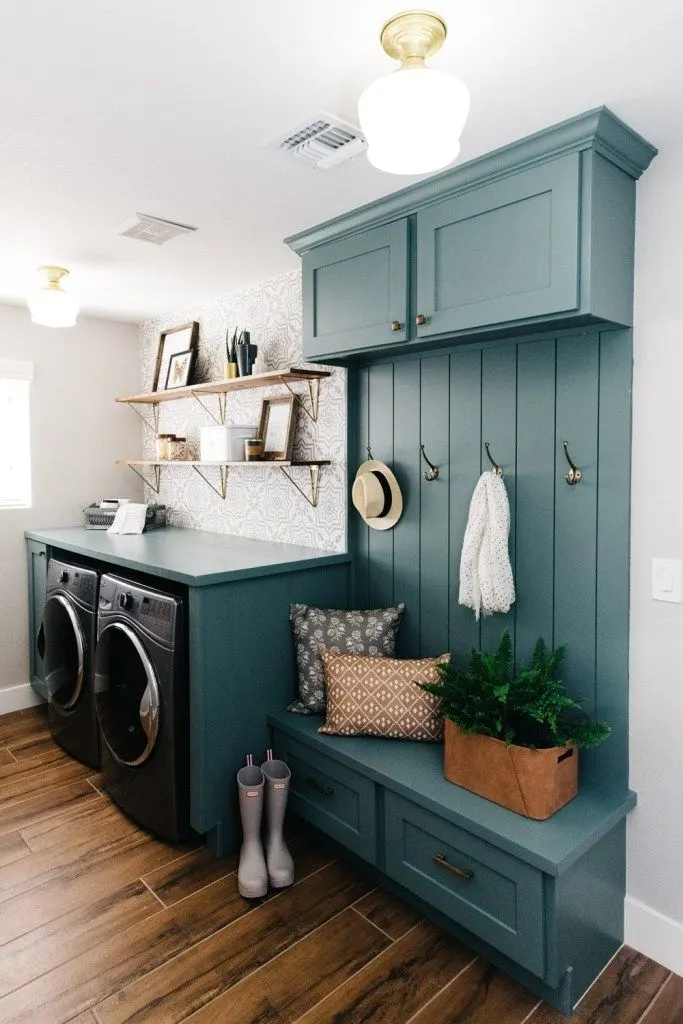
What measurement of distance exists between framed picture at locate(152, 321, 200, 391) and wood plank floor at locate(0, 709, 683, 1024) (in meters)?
2.35

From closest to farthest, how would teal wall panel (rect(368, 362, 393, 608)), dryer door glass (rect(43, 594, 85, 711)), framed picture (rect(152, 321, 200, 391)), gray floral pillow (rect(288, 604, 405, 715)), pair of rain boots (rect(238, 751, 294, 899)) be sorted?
pair of rain boots (rect(238, 751, 294, 899)) → gray floral pillow (rect(288, 604, 405, 715)) → teal wall panel (rect(368, 362, 393, 608)) → dryer door glass (rect(43, 594, 85, 711)) → framed picture (rect(152, 321, 200, 391))

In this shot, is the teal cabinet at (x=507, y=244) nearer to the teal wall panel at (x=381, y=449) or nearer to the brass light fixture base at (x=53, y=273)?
the teal wall panel at (x=381, y=449)

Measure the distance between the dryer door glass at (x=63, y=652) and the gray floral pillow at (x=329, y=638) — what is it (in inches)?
42.6

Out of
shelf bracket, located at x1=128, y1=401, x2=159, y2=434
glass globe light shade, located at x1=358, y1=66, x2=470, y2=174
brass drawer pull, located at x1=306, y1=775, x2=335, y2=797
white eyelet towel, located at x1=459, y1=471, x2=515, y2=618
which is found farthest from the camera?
shelf bracket, located at x1=128, y1=401, x2=159, y2=434

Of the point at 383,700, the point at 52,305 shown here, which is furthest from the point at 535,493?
the point at 52,305

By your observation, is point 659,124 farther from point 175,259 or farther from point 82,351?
point 82,351

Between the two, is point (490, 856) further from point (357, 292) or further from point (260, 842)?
point (357, 292)

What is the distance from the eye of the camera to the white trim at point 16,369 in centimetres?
363

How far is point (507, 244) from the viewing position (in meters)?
1.81

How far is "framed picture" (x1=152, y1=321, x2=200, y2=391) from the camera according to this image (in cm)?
363

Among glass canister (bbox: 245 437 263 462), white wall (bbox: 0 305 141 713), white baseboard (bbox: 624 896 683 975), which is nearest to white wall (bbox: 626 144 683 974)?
white baseboard (bbox: 624 896 683 975)

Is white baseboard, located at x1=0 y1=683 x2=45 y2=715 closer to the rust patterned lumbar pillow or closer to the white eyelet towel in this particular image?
the rust patterned lumbar pillow

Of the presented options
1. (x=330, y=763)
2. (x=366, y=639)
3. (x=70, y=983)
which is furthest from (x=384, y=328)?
(x=70, y=983)

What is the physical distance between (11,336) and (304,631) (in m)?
2.44
